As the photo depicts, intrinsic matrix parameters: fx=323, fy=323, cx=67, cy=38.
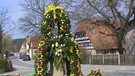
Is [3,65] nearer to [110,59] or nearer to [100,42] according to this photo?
[110,59]

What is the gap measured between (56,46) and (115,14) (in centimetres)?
3472

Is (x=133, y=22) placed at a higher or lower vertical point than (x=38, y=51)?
higher

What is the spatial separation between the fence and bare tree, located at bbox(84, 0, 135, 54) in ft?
8.58

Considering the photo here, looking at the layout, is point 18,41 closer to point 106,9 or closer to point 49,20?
point 106,9

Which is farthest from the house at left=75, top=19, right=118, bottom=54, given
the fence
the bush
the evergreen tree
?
the evergreen tree

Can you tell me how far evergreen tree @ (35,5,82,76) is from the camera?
31.3 feet

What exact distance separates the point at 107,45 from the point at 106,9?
68.5ft

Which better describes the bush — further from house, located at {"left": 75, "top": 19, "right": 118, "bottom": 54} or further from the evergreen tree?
the evergreen tree

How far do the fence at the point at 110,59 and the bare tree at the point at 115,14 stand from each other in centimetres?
261

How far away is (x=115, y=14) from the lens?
4347 centimetres

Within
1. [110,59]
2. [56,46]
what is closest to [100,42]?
[110,59]

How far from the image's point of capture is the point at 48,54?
31.6ft

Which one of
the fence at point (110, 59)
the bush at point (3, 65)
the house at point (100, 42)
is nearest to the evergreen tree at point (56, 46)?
the bush at point (3, 65)

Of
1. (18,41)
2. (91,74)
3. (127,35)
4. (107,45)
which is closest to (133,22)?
(127,35)
